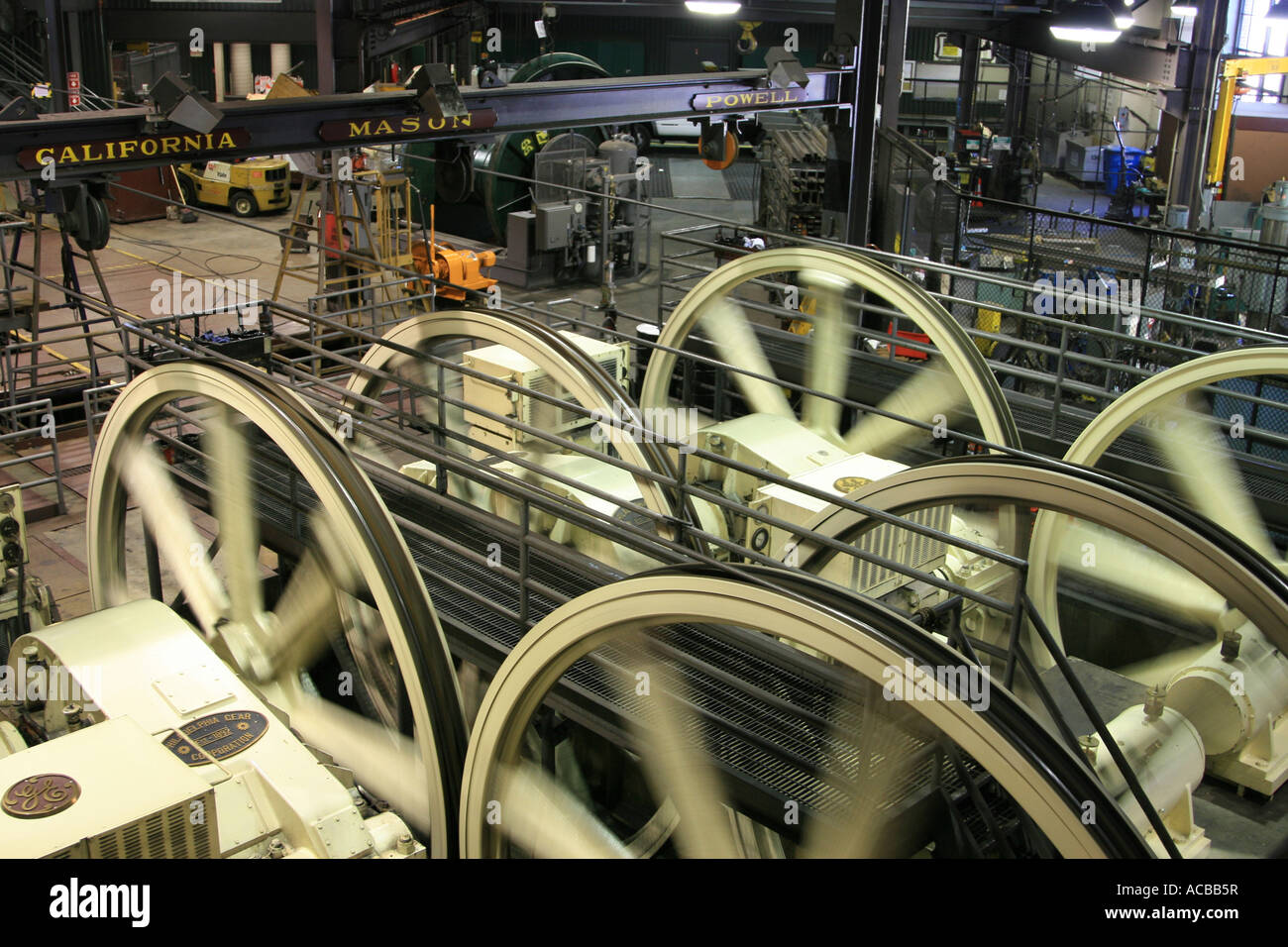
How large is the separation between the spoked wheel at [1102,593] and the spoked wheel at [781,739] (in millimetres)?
368

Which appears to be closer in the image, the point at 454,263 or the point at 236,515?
the point at 236,515

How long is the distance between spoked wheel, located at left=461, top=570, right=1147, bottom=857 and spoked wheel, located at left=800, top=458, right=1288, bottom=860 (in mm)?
368

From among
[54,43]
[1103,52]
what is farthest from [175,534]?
[1103,52]

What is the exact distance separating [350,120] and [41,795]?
4224 millimetres

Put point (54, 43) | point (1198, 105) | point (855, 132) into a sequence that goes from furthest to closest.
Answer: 1. point (1198, 105)
2. point (54, 43)
3. point (855, 132)

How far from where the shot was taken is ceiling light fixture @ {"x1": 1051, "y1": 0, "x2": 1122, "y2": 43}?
1317cm

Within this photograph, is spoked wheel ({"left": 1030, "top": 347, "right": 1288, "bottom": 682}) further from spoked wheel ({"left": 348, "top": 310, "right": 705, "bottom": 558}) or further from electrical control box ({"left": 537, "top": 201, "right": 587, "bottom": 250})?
electrical control box ({"left": 537, "top": 201, "right": 587, "bottom": 250})

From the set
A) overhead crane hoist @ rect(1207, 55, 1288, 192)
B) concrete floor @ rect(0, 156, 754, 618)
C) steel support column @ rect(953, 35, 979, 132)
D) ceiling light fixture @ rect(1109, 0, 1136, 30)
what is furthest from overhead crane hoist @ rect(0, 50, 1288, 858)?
steel support column @ rect(953, 35, 979, 132)

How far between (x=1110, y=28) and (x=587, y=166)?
21.2 ft

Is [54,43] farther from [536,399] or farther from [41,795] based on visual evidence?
[41,795]

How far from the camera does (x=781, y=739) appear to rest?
4.23 meters

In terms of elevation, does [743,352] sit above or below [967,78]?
below

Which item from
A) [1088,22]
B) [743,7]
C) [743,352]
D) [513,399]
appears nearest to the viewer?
[513,399]

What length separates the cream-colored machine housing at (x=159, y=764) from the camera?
12.6 feet
